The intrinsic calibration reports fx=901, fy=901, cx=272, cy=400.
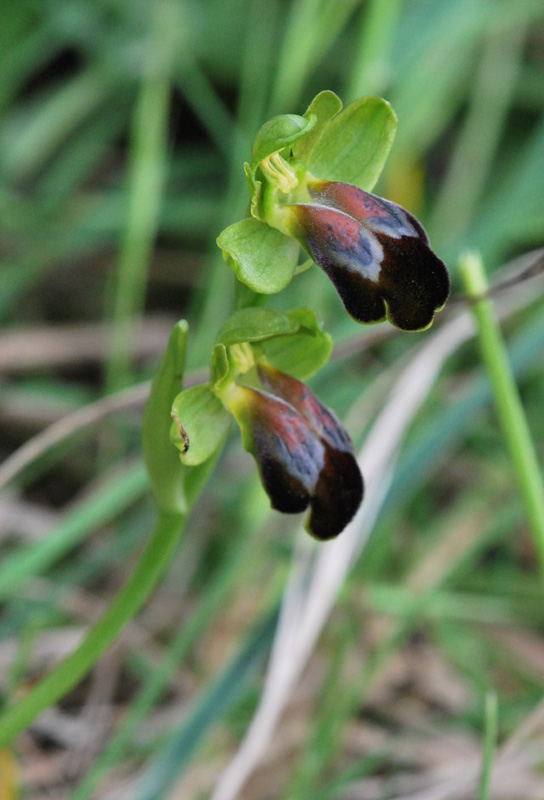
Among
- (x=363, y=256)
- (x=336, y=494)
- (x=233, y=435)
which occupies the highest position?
(x=233, y=435)

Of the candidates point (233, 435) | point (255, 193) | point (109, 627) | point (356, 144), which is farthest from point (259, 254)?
point (233, 435)

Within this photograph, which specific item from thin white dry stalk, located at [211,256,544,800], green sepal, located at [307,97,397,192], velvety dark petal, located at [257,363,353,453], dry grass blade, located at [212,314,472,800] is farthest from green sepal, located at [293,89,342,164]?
dry grass blade, located at [212,314,472,800]

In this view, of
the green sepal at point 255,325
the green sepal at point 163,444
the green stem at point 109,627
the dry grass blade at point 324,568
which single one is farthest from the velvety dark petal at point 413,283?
the dry grass blade at point 324,568

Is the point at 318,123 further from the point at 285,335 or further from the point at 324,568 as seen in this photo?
the point at 324,568

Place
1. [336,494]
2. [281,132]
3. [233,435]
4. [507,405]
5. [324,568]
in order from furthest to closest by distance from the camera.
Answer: [233,435], [324,568], [507,405], [336,494], [281,132]

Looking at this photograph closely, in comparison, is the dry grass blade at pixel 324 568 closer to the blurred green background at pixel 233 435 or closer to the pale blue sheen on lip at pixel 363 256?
the blurred green background at pixel 233 435

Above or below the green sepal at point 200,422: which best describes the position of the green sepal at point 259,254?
above

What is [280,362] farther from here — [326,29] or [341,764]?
[326,29]
